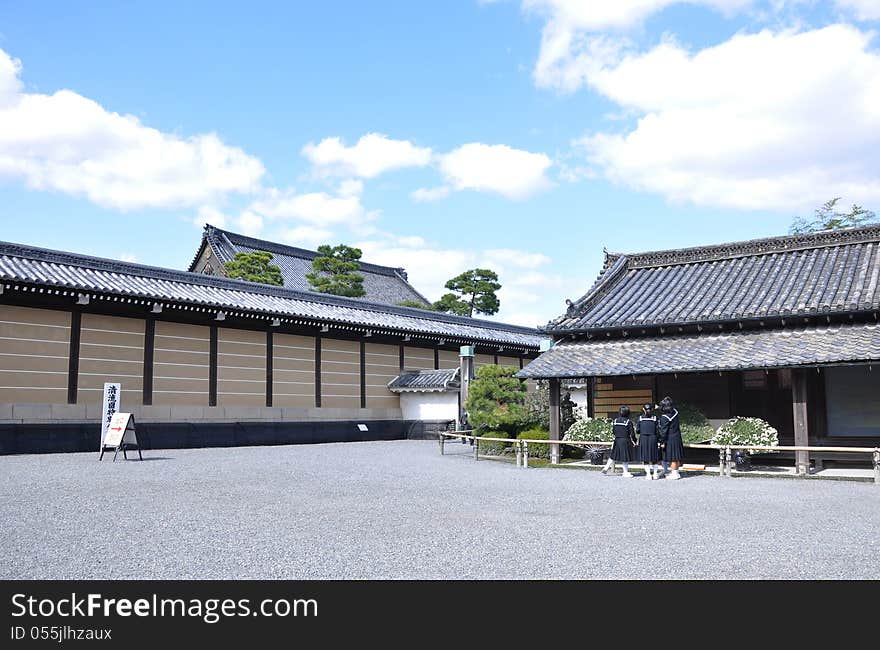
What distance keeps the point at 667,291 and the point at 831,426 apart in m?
5.32

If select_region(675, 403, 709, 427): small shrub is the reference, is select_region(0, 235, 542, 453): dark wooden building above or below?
above

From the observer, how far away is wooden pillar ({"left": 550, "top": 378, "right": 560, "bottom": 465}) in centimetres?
1739

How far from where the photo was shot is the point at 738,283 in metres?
19.1

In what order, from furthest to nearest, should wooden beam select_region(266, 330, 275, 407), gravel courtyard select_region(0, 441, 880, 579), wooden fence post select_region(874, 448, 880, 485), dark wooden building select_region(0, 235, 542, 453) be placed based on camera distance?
wooden beam select_region(266, 330, 275, 407)
dark wooden building select_region(0, 235, 542, 453)
wooden fence post select_region(874, 448, 880, 485)
gravel courtyard select_region(0, 441, 880, 579)

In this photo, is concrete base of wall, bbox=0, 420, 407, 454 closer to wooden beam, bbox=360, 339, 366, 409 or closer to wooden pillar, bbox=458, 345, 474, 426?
wooden beam, bbox=360, 339, 366, 409

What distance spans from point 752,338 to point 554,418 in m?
4.86

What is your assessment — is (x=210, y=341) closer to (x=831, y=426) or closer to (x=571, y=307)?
(x=571, y=307)

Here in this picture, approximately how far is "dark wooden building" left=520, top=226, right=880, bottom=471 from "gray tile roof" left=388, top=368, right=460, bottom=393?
28.8 feet

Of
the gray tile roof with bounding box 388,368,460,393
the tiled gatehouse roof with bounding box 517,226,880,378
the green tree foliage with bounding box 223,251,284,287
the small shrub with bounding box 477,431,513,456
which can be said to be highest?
the green tree foliage with bounding box 223,251,284,287

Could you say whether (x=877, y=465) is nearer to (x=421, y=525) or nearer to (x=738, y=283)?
(x=738, y=283)

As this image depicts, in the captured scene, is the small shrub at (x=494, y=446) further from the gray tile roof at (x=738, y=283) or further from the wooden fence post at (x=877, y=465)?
the wooden fence post at (x=877, y=465)

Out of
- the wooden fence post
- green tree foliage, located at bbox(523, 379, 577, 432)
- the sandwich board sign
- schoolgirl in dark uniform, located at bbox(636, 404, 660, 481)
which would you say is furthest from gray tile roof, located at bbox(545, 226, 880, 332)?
the sandwich board sign

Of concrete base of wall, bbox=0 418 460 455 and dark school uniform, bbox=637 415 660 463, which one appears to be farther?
concrete base of wall, bbox=0 418 460 455

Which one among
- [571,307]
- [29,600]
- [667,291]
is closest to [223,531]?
[29,600]
